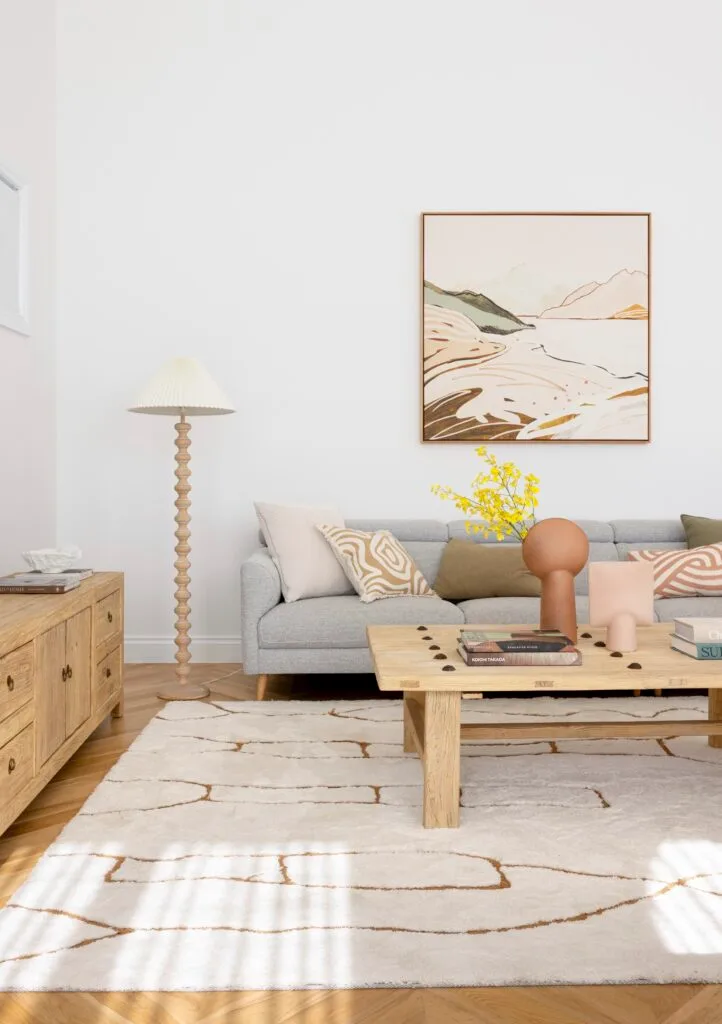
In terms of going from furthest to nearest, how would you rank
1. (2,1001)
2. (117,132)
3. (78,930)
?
(117,132)
(78,930)
(2,1001)

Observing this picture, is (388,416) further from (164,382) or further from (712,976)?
(712,976)

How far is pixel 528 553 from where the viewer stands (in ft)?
9.23

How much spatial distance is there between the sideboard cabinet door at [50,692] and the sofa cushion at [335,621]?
1164 mm

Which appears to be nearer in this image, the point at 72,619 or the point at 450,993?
the point at 450,993

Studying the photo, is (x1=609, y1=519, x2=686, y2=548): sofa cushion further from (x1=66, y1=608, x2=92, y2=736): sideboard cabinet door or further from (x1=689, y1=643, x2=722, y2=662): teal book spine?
(x1=66, y1=608, x2=92, y2=736): sideboard cabinet door

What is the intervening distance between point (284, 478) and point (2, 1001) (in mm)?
3398

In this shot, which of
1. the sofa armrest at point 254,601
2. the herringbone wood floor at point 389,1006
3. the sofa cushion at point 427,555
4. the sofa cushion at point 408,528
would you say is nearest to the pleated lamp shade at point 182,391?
the sofa armrest at point 254,601

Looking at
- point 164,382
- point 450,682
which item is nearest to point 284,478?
point 164,382

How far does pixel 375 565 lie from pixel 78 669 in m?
1.54

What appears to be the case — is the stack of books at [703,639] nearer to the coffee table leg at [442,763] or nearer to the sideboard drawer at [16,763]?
the coffee table leg at [442,763]

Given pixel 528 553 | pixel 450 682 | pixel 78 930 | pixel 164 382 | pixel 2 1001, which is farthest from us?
pixel 164 382

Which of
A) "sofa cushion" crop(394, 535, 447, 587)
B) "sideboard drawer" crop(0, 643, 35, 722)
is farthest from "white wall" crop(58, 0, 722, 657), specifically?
"sideboard drawer" crop(0, 643, 35, 722)

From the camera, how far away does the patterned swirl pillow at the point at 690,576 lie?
408 cm

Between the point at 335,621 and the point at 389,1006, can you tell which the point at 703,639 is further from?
the point at 335,621
